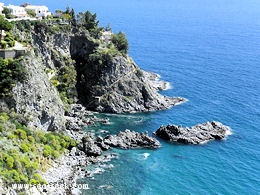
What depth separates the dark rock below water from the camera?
10231 centimetres

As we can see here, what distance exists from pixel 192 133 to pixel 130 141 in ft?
56.9

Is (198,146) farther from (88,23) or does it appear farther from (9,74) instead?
(88,23)

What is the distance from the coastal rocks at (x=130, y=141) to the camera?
3802 inches

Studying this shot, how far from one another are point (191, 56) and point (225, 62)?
16945 mm

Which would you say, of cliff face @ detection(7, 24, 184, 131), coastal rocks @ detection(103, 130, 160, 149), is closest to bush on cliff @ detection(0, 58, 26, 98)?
cliff face @ detection(7, 24, 184, 131)

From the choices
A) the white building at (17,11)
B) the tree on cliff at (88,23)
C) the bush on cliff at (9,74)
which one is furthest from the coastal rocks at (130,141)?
the white building at (17,11)

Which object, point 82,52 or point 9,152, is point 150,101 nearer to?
point 82,52

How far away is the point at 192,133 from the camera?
104 m

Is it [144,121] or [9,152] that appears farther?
[144,121]

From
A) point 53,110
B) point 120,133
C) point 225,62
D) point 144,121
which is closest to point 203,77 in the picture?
point 225,62

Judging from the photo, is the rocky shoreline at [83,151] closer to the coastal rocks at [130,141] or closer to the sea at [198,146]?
the coastal rocks at [130,141]

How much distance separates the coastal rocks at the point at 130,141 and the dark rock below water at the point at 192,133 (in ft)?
19.0

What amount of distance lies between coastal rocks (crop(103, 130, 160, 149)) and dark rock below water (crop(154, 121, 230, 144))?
19.0 feet

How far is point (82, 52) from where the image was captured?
129 m
